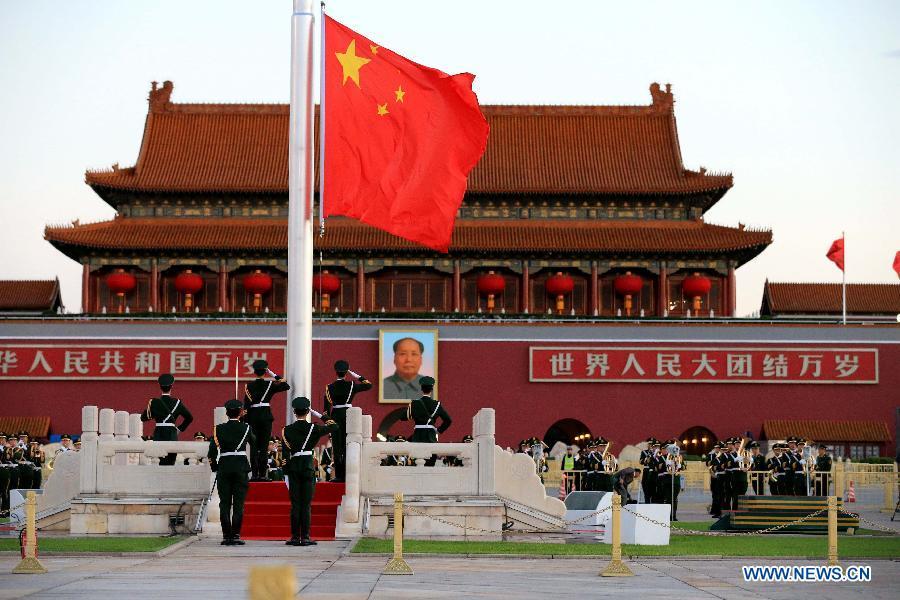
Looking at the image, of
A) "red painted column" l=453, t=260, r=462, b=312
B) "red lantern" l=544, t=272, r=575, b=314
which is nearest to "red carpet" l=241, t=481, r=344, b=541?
"red painted column" l=453, t=260, r=462, b=312

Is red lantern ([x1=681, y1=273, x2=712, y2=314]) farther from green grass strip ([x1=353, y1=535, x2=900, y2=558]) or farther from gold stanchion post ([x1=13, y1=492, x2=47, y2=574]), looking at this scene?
gold stanchion post ([x1=13, y1=492, x2=47, y2=574])

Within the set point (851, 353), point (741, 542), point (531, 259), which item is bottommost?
point (741, 542)

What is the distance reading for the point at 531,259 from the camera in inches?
1529

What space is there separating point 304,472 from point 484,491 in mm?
2376

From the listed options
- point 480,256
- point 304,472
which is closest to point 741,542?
point 304,472

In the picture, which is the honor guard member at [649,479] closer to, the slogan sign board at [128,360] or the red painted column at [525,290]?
the slogan sign board at [128,360]

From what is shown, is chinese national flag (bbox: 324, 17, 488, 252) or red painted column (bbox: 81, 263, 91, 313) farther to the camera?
red painted column (bbox: 81, 263, 91, 313)

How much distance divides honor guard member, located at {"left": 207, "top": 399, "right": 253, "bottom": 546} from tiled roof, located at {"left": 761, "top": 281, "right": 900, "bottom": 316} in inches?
1203

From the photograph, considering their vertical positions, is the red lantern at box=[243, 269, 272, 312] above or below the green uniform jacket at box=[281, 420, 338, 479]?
above

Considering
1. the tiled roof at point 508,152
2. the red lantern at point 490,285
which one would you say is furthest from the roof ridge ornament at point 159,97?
the red lantern at point 490,285

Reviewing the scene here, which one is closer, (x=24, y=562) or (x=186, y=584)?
(x=186, y=584)

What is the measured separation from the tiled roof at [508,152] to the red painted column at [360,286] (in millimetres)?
3128

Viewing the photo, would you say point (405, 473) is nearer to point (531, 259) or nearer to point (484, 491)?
point (484, 491)

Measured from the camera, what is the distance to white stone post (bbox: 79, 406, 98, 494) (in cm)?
1669
